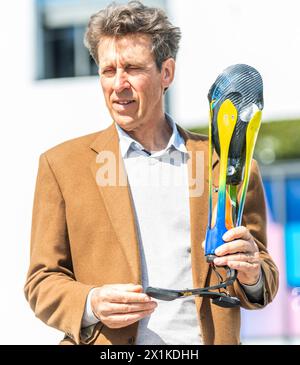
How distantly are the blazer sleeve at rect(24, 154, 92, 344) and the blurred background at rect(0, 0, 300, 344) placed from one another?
334cm

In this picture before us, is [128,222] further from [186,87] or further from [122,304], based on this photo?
[186,87]

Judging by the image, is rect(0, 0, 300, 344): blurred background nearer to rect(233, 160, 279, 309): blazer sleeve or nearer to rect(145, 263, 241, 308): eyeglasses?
rect(233, 160, 279, 309): blazer sleeve

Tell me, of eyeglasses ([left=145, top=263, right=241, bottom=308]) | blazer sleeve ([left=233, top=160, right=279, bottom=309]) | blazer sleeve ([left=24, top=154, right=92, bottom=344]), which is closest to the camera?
eyeglasses ([left=145, top=263, right=241, bottom=308])

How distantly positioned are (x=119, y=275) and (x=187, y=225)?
18cm

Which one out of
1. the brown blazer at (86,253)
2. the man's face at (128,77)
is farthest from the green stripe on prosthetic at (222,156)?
the man's face at (128,77)

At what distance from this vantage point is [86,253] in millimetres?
1661

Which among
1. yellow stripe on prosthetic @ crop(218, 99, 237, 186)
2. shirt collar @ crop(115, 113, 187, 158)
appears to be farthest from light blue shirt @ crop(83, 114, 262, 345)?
yellow stripe on prosthetic @ crop(218, 99, 237, 186)

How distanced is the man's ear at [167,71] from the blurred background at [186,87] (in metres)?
3.34

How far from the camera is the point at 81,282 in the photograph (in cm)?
167

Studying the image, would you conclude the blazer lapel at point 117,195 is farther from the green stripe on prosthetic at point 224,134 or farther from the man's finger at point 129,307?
the green stripe on prosthetic at point 224,134

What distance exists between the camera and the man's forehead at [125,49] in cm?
165

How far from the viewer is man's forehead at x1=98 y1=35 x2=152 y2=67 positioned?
1.65m

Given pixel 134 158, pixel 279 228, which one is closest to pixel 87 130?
pixel 279 228
